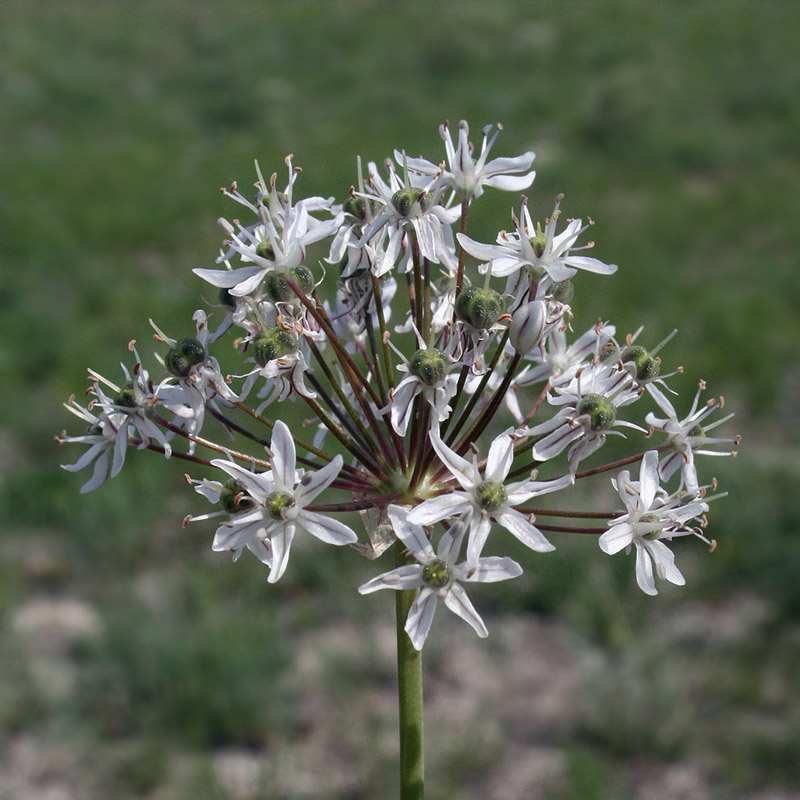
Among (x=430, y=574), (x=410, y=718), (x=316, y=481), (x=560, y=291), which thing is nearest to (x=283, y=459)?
(x=316, y=481)

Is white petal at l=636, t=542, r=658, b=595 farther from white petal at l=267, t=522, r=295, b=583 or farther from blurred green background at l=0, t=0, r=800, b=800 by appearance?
blurred green background at l=0, t=0, r=800, b=800

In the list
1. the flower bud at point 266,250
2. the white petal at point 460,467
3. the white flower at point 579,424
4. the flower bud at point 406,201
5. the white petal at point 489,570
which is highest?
the flower bud at point 406,201

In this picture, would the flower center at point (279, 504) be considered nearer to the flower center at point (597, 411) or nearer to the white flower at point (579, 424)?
the white flower at point (579, 424)

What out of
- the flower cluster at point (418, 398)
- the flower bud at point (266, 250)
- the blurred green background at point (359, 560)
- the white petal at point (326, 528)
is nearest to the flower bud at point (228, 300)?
the flower cluster at point (418, 398)

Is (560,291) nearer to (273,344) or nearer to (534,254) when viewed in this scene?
(534,254)

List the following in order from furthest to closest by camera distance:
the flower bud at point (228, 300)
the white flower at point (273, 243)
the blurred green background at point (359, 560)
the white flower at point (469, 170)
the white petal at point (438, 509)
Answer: the blurred green background at point (359, 560) → the white flower at point (469, 170) → the flower bud at point (228, 300) → the white flower at point (273, 243) → the white petal at point (438, 509)

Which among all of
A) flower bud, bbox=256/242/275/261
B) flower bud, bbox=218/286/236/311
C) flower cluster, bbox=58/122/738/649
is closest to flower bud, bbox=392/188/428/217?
flower cluster, bbox=58/122/738/649

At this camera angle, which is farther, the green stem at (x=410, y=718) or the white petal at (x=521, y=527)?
the green stem at (x=410, y=718)
